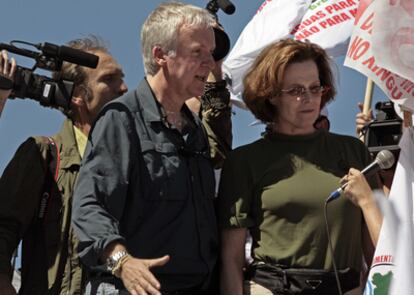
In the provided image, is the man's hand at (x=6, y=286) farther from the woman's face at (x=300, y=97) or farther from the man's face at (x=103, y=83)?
the woman's face at (x=300, y=97)

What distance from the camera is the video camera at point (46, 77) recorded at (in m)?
7.26

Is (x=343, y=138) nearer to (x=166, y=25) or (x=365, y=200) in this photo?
(x=365, y=200)

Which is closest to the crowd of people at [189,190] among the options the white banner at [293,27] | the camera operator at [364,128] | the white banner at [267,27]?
the camera operator at [364,128]

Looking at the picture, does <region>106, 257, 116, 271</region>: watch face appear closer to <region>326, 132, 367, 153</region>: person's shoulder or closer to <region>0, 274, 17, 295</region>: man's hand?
<region>0, 274, 17, 295</region>: man's hand

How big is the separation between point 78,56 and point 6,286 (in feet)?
4.34

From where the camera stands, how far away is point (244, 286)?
23.1 ft

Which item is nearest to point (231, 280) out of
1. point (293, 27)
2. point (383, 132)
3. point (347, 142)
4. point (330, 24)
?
point (347, 142)

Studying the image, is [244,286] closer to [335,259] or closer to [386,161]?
[335,259]

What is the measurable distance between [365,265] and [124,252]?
156cm

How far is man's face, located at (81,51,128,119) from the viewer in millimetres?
8188

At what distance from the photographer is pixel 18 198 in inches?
289

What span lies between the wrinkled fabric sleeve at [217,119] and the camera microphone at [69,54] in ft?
2.84

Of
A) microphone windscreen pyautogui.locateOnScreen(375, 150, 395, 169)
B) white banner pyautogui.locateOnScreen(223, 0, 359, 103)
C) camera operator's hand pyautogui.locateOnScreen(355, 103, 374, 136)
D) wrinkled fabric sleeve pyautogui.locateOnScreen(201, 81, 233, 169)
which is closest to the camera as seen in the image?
microphone windscreen pyautogui.locateOnScreen(375, 150, 395, 169)

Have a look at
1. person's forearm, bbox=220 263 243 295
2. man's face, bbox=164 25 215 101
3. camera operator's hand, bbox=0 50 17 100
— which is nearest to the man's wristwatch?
person's forearm, bbox=220 263 243 295
